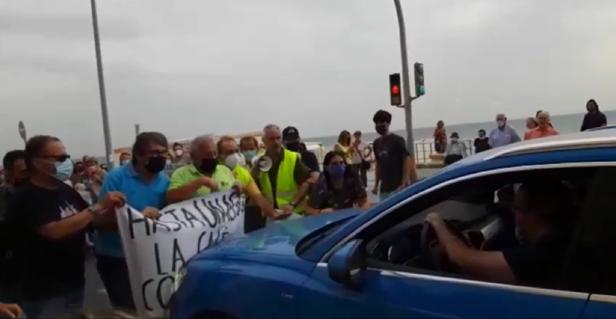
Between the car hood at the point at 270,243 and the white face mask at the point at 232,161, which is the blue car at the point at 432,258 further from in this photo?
the white face mask at the point at 232,161

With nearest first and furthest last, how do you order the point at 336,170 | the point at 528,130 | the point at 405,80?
the point at 336,170 < the point at 528,130 < the point at 405,80

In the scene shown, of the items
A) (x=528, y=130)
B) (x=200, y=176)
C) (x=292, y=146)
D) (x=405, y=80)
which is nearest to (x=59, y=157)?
(x=200, y=176)

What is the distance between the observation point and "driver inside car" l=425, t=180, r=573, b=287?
8.81 ft

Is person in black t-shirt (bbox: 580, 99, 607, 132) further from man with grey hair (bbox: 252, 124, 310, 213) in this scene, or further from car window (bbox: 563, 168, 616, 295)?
car window (bbox: 563, 168, 616, 295)

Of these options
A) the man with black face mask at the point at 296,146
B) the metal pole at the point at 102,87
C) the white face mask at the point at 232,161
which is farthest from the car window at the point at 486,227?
the metal pole at the point at 102,87

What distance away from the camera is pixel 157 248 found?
460 cm

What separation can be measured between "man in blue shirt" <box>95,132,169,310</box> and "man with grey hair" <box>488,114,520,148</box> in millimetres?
9614

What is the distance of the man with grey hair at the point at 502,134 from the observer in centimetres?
1345

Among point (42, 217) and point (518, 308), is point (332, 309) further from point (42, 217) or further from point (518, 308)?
point (42, 217)

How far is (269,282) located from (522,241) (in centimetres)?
123

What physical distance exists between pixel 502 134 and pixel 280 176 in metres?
8.30

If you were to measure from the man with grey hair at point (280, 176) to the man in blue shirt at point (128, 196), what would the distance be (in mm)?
1662

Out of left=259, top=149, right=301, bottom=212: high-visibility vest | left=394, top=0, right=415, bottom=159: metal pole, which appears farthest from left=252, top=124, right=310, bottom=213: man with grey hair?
left=394, top=0, right=415, bottom=159: metal pole

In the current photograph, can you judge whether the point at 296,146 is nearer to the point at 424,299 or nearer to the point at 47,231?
the point at 47,231
